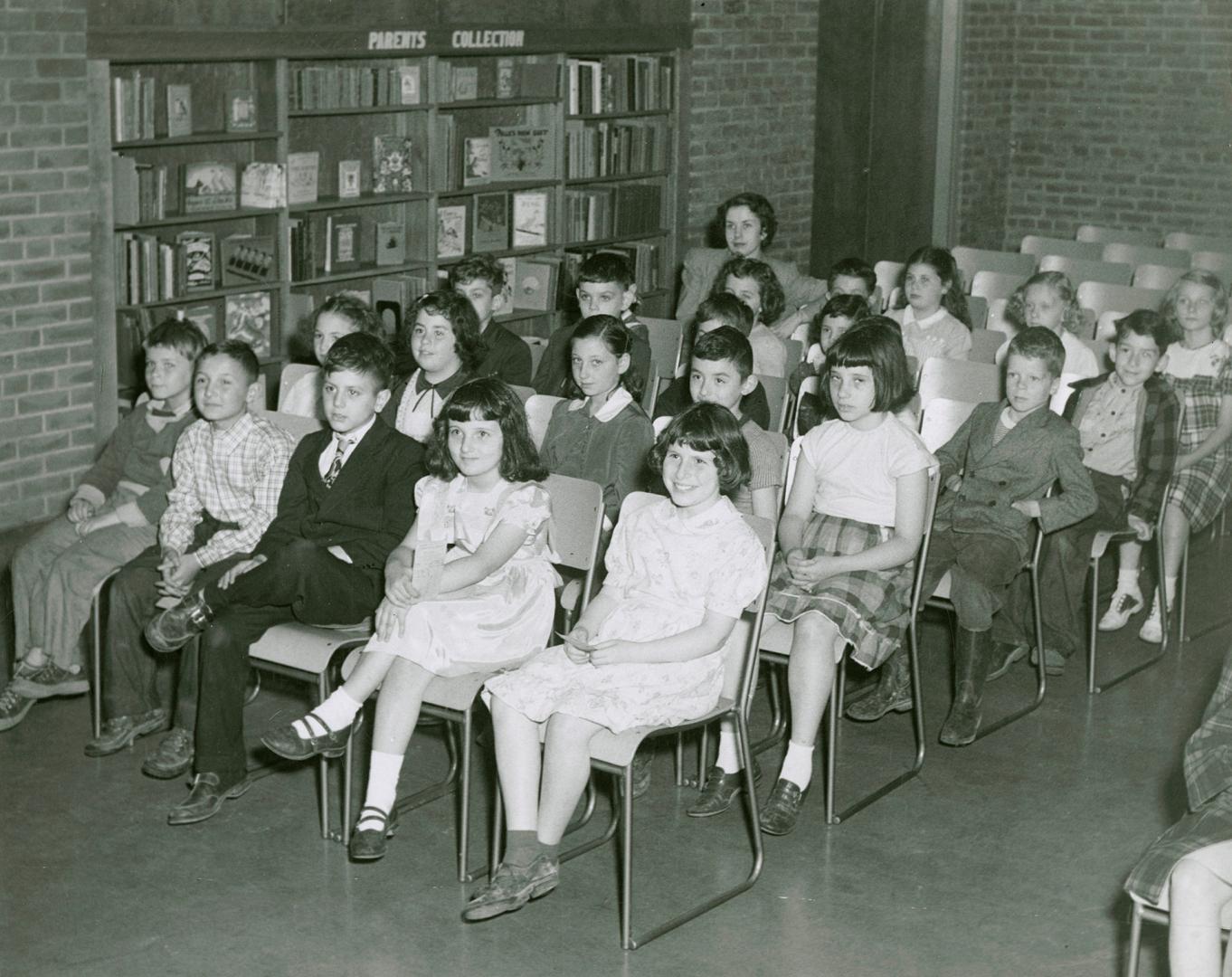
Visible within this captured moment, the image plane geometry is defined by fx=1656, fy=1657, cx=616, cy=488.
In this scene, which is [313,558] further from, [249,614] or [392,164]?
[392,164]

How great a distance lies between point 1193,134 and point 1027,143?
117 cm

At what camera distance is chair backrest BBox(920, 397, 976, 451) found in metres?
5.34

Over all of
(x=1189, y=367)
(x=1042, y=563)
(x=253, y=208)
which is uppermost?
(x=253, y=208)

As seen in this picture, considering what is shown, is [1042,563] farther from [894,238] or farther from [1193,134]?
[1193,134]

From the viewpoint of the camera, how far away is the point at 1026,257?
333 inches

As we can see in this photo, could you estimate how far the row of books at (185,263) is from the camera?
23.3 feet

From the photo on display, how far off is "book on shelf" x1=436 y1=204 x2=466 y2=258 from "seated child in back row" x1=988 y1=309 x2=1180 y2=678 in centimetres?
393

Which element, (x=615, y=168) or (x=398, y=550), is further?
(x=615, y=168)

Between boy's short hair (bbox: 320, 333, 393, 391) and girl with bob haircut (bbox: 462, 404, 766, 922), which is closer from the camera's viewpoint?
girl with bob haircut (bbox: 462, 404, 766, 922)

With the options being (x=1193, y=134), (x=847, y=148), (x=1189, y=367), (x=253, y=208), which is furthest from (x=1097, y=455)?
(x=1193, y=134)

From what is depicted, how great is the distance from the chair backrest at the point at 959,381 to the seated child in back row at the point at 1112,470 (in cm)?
28

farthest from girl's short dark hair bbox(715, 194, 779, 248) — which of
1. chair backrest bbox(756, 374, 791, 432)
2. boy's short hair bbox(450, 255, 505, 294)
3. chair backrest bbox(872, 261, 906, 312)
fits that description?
chair backrest bbox(756, 374, 791, 432)

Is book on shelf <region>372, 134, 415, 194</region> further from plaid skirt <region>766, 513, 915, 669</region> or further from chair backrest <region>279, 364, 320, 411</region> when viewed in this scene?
plaid skirt <region>766, 513, 915, 669</region>

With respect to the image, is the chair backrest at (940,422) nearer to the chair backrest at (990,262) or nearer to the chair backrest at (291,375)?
the chair backrest at (291,375)
